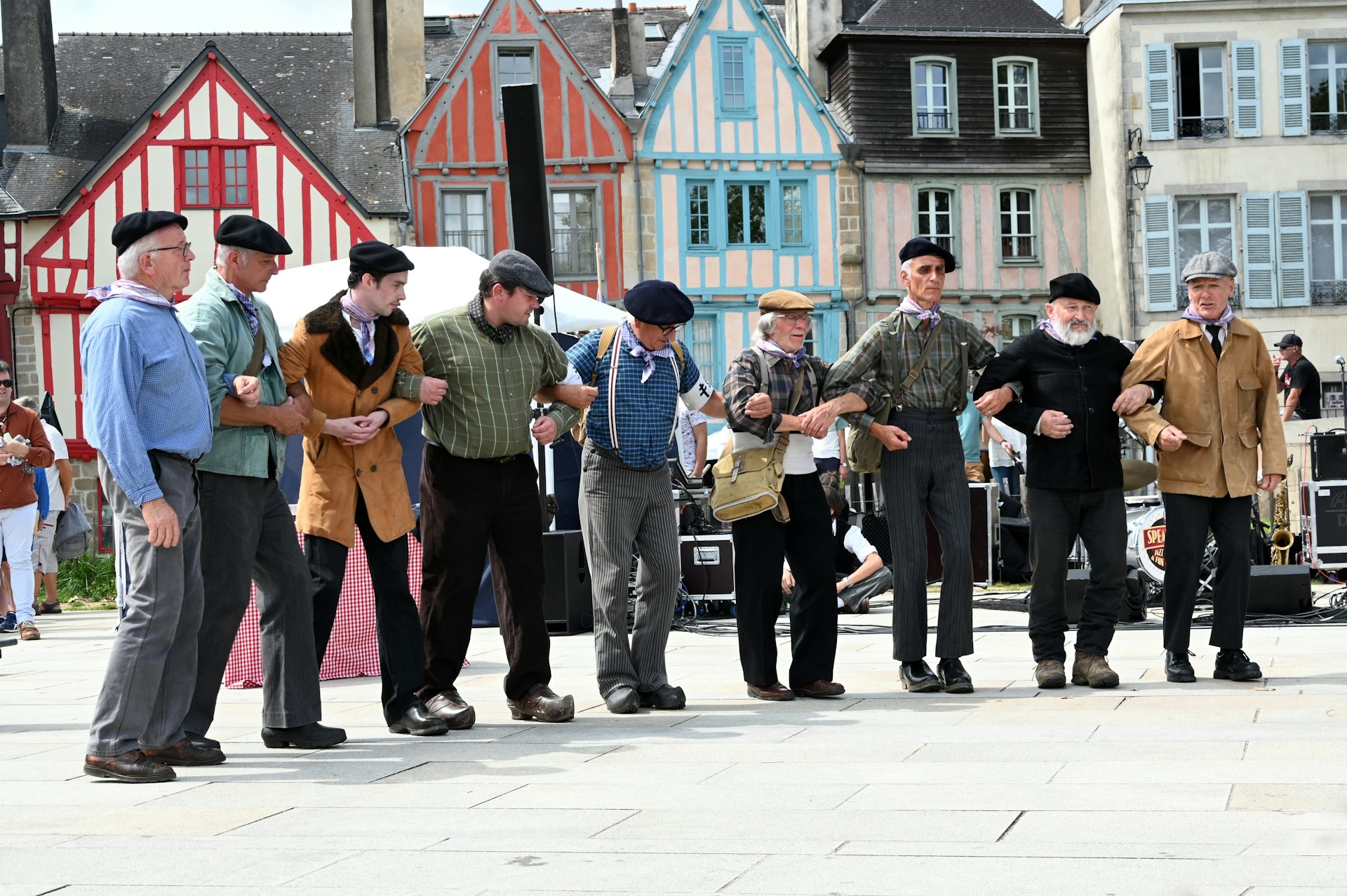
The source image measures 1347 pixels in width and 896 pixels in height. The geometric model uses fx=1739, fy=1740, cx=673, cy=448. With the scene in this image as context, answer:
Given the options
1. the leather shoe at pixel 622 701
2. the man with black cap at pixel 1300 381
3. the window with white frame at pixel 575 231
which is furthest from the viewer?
the window with white frame at pixel 575 231

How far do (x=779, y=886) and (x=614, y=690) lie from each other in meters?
3.38

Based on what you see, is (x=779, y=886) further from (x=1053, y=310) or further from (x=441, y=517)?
(x=1053, y=310)

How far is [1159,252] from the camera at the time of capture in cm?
3014

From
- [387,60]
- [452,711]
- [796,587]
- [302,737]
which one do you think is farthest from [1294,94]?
[302,737]

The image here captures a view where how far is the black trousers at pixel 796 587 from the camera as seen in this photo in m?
7.31

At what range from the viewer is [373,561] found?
6.42 m

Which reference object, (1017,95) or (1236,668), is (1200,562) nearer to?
(1236,668)

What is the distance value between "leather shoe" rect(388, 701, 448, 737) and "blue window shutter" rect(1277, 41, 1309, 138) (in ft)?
90.0

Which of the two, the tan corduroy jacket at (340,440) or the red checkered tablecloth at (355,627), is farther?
the red checkered tablecloth at (355,627)

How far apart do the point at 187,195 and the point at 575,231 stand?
21.0 ft

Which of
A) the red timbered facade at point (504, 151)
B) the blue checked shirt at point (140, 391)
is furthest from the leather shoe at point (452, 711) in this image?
the red timbered facade at point (504, 151)

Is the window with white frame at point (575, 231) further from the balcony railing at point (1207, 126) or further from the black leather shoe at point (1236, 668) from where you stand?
the black leather shoe at point (1236, 668)

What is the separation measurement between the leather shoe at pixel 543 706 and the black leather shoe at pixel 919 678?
1530 millimetres

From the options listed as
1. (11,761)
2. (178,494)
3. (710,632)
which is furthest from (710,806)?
(710,632)
